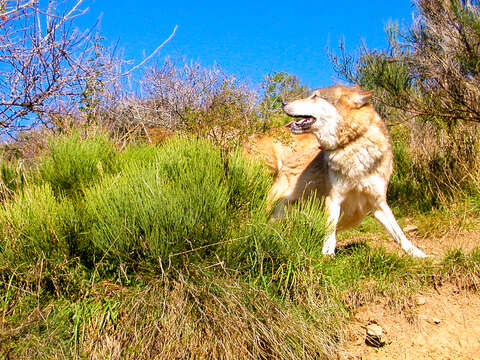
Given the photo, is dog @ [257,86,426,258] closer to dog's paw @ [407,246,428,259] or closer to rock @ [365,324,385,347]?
dog's paw @ [407,246,428,259]

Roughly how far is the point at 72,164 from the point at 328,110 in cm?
277

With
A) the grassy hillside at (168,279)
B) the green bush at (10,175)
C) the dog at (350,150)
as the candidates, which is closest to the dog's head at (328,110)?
the dog at (350,150)

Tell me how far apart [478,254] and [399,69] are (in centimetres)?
338

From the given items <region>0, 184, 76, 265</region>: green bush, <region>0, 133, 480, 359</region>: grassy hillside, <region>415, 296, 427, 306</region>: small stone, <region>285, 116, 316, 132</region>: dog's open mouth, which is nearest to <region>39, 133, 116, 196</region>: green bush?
<region>0, 133, 480, 359</region>: grassy hillside

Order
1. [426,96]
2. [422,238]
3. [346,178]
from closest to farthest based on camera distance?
1. [346,178]
2. [422,238]
3. [426,96]

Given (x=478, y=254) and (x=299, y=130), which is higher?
(x=299, y=130)

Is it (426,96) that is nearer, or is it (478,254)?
(478,254)

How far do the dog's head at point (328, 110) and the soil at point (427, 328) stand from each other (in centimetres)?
192

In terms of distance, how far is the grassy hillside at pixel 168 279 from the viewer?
9.66 feet

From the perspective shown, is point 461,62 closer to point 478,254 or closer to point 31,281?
point 478,254

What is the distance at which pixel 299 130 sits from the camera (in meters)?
5.30

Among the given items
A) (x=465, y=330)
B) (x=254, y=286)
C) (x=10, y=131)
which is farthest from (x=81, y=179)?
(x=465, y=330)

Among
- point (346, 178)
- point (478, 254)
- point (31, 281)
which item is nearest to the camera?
point (31, 281)

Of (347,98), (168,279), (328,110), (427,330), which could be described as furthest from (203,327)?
(347,98)
